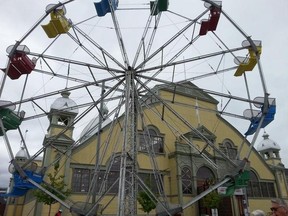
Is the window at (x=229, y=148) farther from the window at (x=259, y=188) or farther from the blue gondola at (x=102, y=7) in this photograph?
the blue gondola at (x=102, y=7)

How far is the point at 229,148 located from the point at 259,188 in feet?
18.5

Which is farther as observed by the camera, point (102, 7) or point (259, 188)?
point (259, 188)

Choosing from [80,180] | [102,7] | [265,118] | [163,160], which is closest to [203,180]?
[163,160]

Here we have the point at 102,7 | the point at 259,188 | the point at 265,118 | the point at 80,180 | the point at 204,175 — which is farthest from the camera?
the point at 259,188

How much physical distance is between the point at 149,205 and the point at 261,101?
11793 mm

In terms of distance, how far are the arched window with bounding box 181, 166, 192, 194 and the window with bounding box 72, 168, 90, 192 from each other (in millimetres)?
8618

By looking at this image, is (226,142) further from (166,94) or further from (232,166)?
(232,166)

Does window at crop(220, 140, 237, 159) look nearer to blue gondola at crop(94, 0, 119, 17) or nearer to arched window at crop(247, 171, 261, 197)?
arched window at crop(247, 171, 261, 197)

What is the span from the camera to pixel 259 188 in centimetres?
3027

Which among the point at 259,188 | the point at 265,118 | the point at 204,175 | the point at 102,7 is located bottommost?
the point at 259,188

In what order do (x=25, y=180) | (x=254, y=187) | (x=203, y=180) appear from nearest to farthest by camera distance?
(x=25, y=180)
(x=203, y=180)
(x=254, y=187)

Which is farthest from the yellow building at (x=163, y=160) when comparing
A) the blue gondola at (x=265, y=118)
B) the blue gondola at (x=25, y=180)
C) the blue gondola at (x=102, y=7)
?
the blue gondola at (x=102, y=7)

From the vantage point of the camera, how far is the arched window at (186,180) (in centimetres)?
2419

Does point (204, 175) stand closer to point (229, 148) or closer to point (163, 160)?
point (163, 160)
